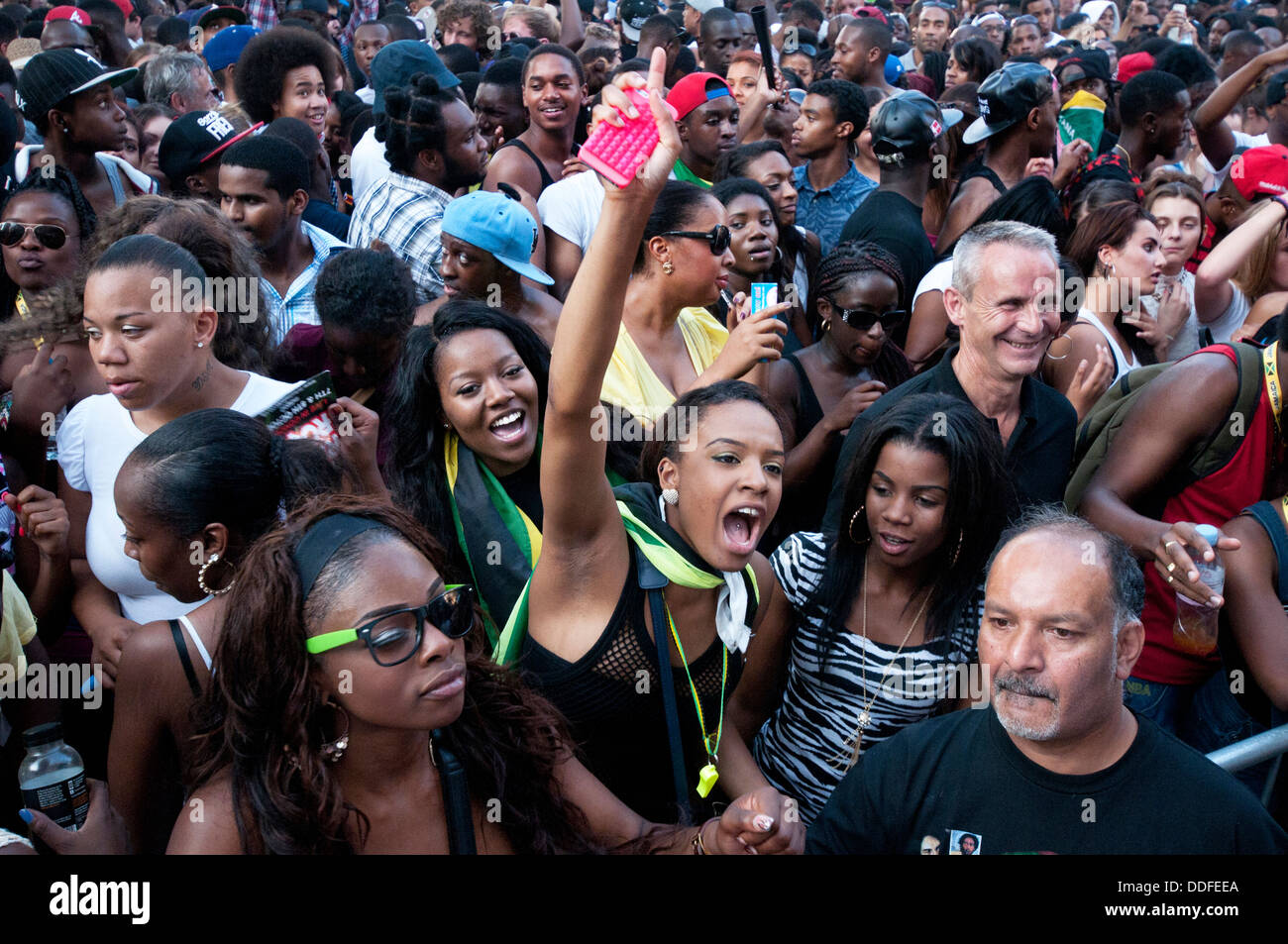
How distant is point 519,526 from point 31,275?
7.18ft

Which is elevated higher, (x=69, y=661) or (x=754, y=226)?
(x=754, y=226)

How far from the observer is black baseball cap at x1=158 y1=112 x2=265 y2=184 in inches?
188

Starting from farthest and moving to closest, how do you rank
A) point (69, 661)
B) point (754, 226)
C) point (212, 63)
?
point (212, 63)
point (754, 226)
point (69, 661)

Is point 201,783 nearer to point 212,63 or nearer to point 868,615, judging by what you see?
point 868,615

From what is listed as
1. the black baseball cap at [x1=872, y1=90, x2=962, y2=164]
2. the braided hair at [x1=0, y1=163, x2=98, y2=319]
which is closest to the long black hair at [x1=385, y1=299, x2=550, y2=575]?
the braided hair at [x1=0, y1=163, x2=98, y2=319]

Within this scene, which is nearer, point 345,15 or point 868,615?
point 868,615

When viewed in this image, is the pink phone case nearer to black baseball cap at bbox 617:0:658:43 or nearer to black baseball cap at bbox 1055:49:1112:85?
black baseball cap at bbox 1055:49:1112:85

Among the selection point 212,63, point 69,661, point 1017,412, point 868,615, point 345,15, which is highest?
point 345,15

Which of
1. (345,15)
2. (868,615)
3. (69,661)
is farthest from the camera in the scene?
(345,15)

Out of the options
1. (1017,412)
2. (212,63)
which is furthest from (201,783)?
(212,63)

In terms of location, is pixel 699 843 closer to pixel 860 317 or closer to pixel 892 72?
pixel 860 317

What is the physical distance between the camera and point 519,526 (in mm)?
3062

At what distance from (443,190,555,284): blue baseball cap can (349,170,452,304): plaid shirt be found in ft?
1.40

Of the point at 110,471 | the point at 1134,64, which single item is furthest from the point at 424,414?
the point at 1134,64
